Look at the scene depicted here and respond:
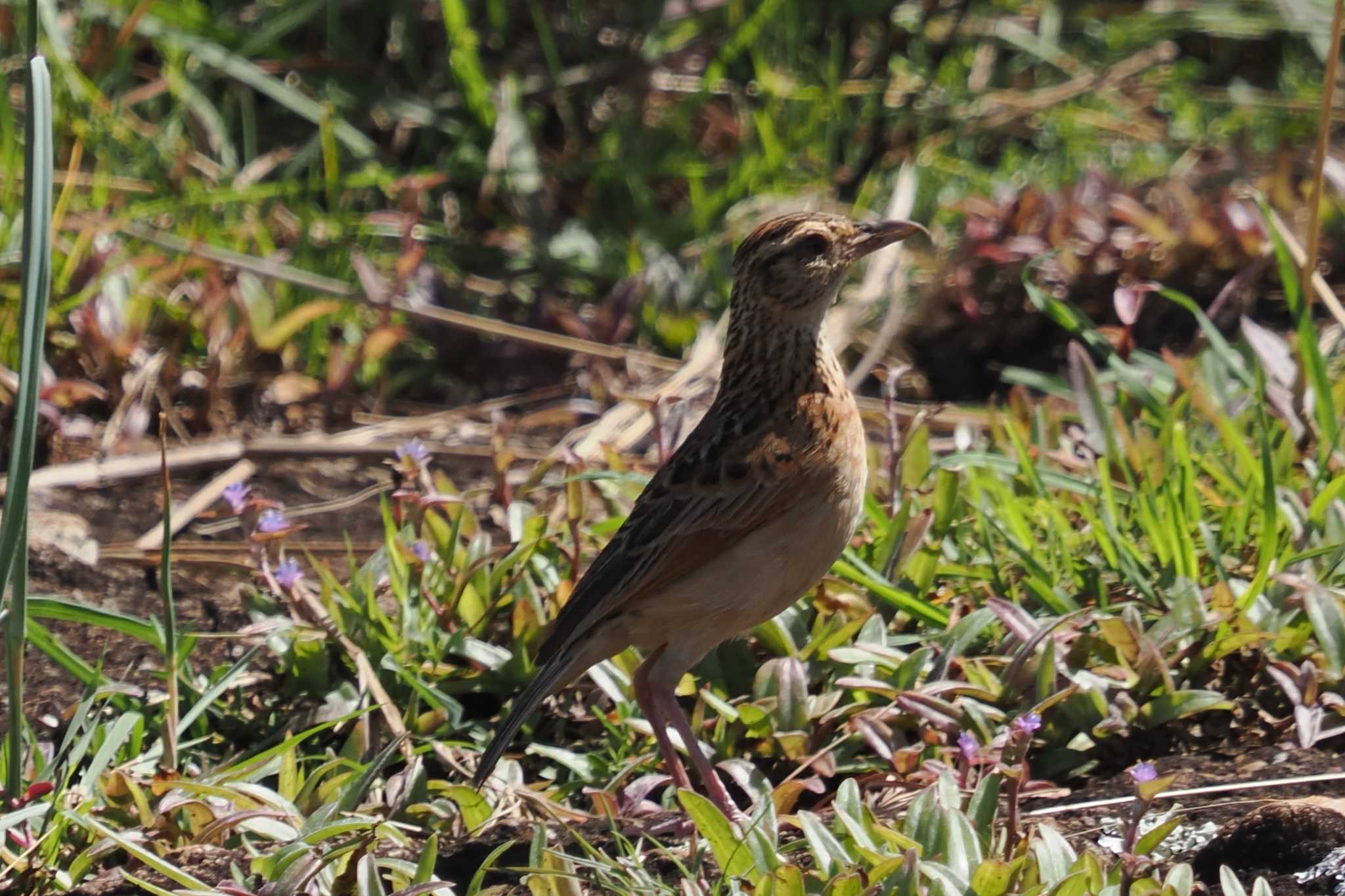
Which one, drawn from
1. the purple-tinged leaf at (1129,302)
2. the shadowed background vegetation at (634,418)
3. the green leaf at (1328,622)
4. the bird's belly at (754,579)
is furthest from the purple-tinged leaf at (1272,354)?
the bird's belly at (754,579)

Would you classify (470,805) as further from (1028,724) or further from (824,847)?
(1028,724)

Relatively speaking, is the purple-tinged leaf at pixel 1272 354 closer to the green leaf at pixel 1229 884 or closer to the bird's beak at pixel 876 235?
the bird's beak at pixel 876 235

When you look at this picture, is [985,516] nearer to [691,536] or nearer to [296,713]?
[691,536]

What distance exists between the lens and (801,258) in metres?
4.24

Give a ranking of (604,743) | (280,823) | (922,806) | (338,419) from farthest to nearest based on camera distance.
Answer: (338,419) → (604,743) → (280,823) → (922,806)

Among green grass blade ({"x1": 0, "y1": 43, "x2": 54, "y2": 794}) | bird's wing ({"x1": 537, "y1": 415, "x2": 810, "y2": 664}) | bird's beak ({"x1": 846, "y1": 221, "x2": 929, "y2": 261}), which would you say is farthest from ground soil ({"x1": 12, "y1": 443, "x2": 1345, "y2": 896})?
bird's beak ({"x1": 846, "y1": 221, "x2": 929, "y2": 261})

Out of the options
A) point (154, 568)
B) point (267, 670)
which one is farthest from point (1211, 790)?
point (154, 568)

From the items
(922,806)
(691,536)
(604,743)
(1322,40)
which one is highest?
(1322,40)

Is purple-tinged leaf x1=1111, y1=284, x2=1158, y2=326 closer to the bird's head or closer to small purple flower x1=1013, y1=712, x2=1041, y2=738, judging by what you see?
the bird's head

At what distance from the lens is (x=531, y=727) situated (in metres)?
4.40

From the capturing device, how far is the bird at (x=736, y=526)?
3900 millimetres

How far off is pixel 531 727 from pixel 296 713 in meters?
0.63

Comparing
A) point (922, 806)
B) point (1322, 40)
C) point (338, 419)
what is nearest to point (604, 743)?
point (922, 806)

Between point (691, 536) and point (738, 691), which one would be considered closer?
point (691, 536)
